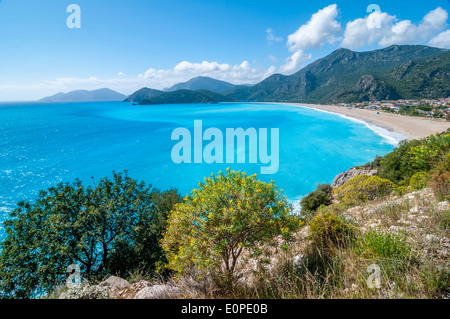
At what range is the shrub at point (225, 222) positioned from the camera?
419 cm

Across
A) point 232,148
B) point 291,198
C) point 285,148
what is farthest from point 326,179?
point 232,148

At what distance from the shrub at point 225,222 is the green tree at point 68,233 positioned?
7.58 meters

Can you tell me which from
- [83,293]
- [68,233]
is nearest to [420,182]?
[83,293]

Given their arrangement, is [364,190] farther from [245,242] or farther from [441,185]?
[245,242]

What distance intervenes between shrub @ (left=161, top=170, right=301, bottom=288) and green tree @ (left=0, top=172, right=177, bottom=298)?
7.58 metres

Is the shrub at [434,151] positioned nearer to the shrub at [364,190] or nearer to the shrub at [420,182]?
the shrub at [420,182]

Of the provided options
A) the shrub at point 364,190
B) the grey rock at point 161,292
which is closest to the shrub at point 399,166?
the shrub at point 364,190

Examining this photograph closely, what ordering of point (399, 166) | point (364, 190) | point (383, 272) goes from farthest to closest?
point (399, 166) < point (364, 190) < point (383, 272)

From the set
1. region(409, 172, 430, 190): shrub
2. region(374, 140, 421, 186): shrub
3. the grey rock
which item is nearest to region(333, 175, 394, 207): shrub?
region(409, 172, 430, 190): shrub

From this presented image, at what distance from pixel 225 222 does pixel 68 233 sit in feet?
35.7

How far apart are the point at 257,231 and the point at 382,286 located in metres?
2.35

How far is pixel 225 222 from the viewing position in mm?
4336


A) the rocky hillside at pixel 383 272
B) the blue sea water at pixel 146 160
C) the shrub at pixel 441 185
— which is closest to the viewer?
the rocky hillside at pixel 383 272

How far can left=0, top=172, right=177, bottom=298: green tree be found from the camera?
918cm
